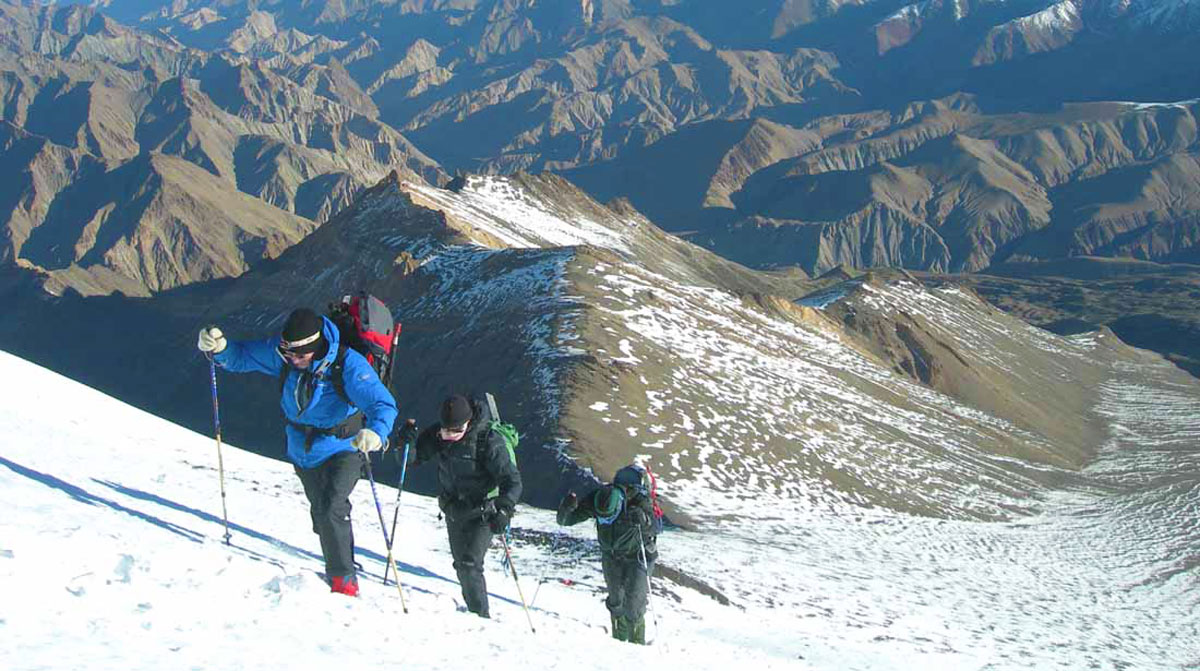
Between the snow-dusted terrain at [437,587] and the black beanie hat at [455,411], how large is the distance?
1877mm

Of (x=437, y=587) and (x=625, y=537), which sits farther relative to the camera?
(x=625, y=537)

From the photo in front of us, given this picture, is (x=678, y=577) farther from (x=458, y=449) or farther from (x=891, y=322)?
(x=891, y=322)

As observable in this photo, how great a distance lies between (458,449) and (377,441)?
218 cm

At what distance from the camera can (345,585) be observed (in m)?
10.3

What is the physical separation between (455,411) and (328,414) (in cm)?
158

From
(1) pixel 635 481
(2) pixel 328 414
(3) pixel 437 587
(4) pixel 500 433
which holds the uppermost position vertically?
(2) pixel 328 414

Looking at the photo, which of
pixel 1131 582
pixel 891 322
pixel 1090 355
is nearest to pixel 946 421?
pixel 1131 582

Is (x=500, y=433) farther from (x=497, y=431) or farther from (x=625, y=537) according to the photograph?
(x=625, y=537)

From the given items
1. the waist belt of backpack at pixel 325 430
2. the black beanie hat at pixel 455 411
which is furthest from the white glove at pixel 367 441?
the black beanie hat at pixel 455 411

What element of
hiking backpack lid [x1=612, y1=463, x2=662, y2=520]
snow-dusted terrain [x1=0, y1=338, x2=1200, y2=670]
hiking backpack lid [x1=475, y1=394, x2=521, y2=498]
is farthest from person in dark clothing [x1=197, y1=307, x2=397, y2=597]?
hiking backpack lid [x1=612, y1=463, x2=662, y2=520]

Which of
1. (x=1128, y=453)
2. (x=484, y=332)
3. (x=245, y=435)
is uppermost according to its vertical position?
(x=484, y=332)

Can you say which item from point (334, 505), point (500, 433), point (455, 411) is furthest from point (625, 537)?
point (334, 505)

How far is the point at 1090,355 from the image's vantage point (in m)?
124

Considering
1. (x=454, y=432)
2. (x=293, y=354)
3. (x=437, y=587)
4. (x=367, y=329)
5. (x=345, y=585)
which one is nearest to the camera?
(x=293, y=354)
